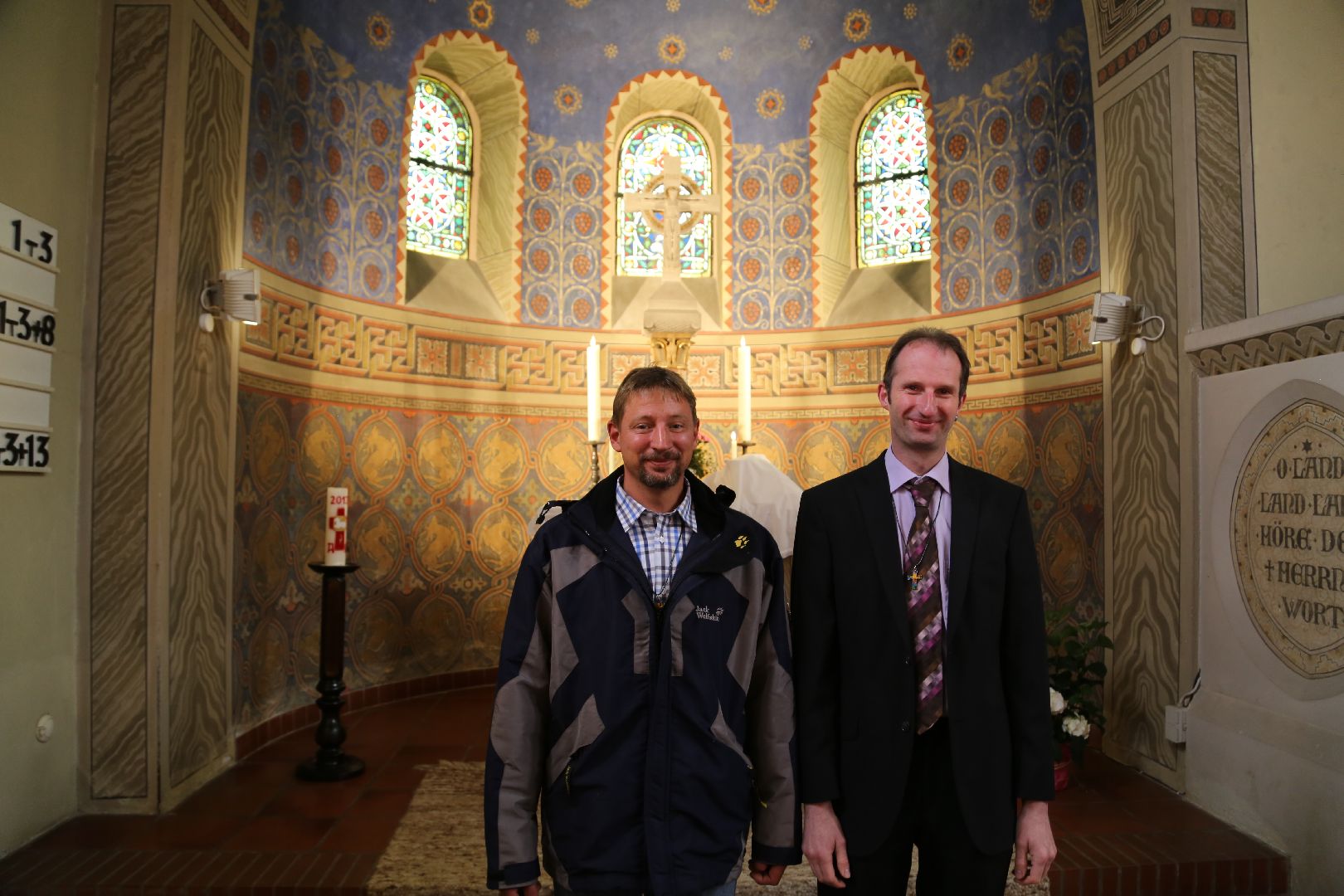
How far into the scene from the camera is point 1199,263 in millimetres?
4250

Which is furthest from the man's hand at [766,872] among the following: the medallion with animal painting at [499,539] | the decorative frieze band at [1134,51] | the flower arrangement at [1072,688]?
the medallion with animal painting at [499,539]

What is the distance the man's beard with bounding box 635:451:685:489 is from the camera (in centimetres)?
→ 183

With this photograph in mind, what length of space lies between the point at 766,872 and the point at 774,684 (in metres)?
0.40

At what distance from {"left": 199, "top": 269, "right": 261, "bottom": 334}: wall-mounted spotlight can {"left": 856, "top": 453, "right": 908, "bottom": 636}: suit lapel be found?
3426 millimetres

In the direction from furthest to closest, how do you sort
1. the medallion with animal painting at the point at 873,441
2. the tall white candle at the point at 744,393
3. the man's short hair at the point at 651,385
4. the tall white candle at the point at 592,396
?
the medallion with animal painting at the point at 873,441 < the tall white candle at the point at 744,393 < the tall white candle at the point at 592,396 < the man's short hair at the point at 651,385

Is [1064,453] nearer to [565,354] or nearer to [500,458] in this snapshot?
[565,354]

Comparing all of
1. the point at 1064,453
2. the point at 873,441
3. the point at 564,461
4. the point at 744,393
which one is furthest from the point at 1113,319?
the point at 564,461

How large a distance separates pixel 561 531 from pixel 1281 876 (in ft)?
11.3

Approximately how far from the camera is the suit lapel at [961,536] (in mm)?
1826

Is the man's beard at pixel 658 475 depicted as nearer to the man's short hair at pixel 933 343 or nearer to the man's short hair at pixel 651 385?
the man's short hair at pixel 651 385

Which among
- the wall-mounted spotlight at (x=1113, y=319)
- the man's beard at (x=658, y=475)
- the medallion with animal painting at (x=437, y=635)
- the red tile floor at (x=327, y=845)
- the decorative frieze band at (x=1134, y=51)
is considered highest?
the decorative frieze band at (x=1134, y=51)

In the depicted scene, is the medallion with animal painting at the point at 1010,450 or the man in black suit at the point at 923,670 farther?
the medallion with animal painting at the point at 1010,450

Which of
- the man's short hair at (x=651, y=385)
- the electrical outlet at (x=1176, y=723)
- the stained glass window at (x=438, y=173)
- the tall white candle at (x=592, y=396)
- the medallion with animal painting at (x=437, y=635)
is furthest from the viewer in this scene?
the stained glass window at (x=438, y=173)

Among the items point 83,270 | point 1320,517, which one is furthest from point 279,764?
point 1320,517
